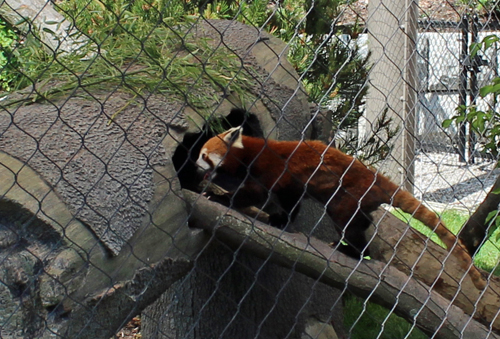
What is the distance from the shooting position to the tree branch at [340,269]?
2.50 meters

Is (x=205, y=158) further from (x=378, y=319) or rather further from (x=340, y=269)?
(x=378, y=319)

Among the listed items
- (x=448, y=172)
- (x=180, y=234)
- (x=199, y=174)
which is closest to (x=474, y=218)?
(x=199, y=174)

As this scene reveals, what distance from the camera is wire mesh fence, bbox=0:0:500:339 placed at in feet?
6.82

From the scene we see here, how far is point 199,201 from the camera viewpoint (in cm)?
250

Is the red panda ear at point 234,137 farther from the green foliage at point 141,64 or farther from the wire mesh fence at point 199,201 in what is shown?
the green foliage at point 141,64

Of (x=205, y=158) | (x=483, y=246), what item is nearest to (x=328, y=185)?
(x=205, y=158)

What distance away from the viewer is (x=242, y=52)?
134 inches

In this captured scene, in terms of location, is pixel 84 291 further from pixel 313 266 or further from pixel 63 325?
pixel 313 266

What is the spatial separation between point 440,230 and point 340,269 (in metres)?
0.90

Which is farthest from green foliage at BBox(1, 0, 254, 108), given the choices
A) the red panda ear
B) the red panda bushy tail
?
the red panda bushy tail

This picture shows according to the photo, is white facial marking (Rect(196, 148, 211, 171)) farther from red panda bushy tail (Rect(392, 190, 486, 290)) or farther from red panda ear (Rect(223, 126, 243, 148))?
red panda bushy tail (Rect(392, 190, 486, 290))

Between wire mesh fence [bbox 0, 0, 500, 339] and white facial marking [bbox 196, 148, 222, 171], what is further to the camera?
white facial marking [bbox 196, 148, 222, 171]

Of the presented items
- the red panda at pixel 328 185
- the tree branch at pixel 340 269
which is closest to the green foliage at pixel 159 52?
the red panda at pixel 328 185

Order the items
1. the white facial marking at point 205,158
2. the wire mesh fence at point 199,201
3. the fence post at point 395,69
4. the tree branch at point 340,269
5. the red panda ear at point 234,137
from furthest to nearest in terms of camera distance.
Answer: the fence post at point 395,69 → the white facial marking at point 205,158 → the red panda ear at point 234,137 → the tree branch at point 340,269 → the wire mesh fence at point 199,201
